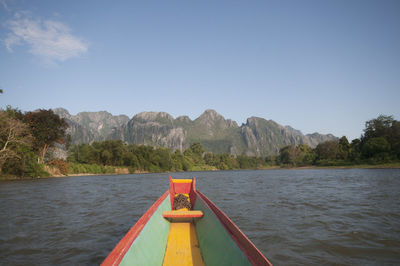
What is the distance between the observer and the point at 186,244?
4.92 metres

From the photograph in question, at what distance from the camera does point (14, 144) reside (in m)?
30.0

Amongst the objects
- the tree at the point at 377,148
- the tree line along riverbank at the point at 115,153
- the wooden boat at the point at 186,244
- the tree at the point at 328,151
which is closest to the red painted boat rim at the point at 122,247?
the wooden boat at the point at 186,244

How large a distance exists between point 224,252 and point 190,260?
1.20 m

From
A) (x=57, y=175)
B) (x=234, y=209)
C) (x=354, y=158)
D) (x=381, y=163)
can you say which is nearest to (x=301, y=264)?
(x=234, y=209)

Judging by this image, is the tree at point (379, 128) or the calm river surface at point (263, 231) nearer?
the calm river surface at point (263, 231)

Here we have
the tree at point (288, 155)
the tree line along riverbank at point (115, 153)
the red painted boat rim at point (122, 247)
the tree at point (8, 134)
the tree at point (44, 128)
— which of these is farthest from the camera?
the tree at point (288, 155)

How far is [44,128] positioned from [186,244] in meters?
42.5

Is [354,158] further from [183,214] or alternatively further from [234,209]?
[183,214]

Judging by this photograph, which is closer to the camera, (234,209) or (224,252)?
(224,252)

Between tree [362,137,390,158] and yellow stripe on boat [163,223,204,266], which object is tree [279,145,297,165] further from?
yellow stripe on boat [163,223,204,266]

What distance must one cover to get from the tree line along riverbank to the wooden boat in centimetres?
3059

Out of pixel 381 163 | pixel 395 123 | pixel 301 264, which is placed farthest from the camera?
pixel 395 123

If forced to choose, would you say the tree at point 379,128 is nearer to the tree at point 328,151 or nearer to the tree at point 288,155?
the tree at point 328,151

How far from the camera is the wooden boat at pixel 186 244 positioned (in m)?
2.71
